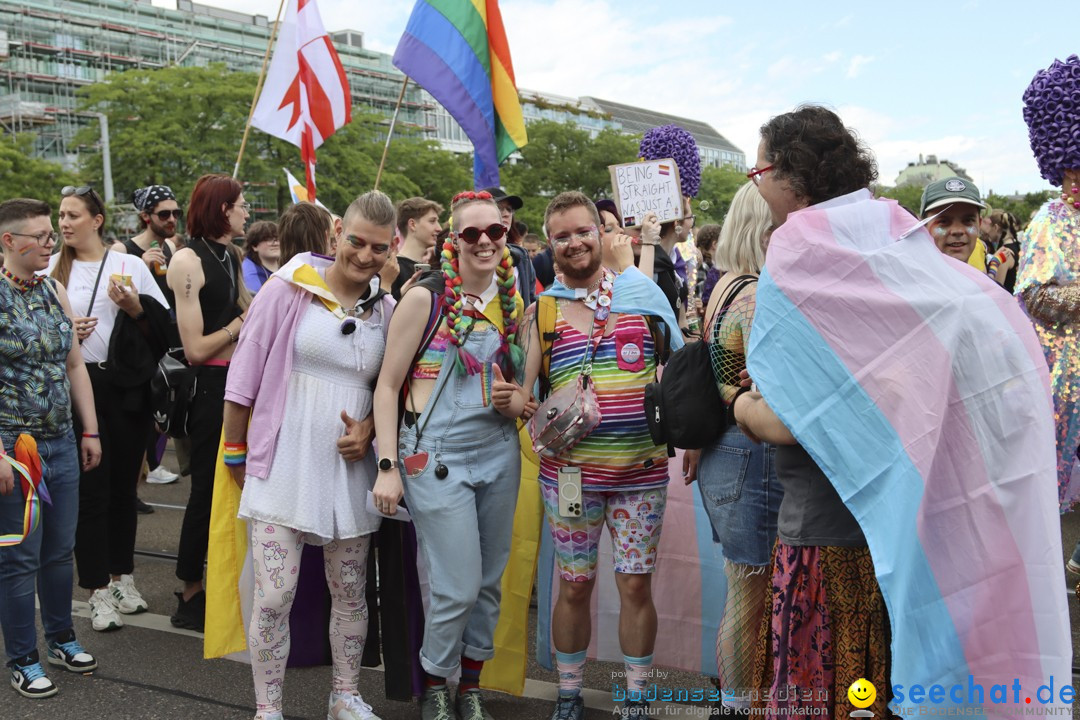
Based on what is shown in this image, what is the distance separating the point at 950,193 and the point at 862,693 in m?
2.83

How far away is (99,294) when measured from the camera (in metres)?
5.21

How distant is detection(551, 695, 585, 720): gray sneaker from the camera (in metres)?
3.76

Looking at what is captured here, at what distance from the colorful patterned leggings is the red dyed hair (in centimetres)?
192

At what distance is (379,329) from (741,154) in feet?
366

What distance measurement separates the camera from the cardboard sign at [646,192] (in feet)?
18.2

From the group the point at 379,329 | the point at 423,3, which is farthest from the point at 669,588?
the point at 423,3

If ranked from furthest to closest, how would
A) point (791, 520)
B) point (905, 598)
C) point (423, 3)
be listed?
point (423, 3) < point (791, 520) < point (905, 598)

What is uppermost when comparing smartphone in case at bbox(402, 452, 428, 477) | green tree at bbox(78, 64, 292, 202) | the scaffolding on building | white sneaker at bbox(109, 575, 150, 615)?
the scaffolding on building

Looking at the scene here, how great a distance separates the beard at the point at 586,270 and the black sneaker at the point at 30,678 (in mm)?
2808

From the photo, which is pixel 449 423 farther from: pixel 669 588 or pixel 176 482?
pixel 176 482

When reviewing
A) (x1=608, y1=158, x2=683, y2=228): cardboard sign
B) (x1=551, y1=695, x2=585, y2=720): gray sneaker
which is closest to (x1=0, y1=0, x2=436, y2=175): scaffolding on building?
(x1=608, y1=158, x2=683, y2=228): cardboard sign

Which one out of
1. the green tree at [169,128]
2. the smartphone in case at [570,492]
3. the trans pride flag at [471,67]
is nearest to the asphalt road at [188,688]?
the smartphone in case at [570,492]

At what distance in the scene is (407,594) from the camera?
4.01 m

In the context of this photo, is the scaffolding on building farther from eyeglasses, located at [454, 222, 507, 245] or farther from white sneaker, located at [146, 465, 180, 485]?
eyeglasses, located at [454, 222, 507, 245]
